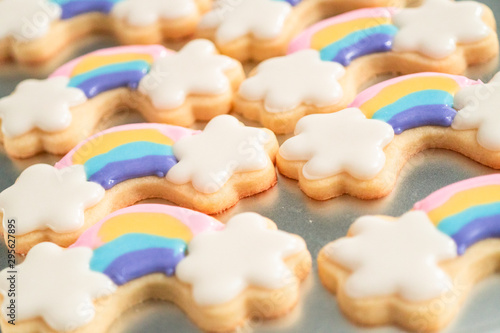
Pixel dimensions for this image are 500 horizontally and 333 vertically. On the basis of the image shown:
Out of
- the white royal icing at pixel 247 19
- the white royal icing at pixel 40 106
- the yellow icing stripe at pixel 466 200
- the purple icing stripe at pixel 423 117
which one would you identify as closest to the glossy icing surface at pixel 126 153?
the white royal icing at pixel 40 106

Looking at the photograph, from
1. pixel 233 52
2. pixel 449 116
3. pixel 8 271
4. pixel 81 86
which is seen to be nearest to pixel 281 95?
pixel 233 52

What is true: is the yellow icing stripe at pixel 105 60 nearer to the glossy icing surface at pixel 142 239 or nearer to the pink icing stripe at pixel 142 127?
the pink icing stripe at pixel 142 127

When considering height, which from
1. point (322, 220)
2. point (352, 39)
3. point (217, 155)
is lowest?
point (322, 220)

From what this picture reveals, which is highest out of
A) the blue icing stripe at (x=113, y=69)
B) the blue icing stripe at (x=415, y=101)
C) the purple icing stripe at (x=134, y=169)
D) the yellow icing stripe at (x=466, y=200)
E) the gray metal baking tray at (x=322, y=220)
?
the blue icing stripe at (x=113, y=69)

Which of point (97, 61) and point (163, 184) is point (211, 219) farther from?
point (97, 61)

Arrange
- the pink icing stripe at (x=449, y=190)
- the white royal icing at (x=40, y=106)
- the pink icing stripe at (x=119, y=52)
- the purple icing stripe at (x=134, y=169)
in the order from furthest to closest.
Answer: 1. the pink icing stripe at (x=119, y=52)
2. the white royal icing at (x=40, y=106)
3. the purple icing stripe at (x=134, y=169)
4. the pink icing stripe at (x=449, y=190)

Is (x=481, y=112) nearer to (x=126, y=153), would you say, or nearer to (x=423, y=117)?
(x=423, y=117)

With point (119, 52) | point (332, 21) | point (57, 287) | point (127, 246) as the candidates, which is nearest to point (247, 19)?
point (332, 21)

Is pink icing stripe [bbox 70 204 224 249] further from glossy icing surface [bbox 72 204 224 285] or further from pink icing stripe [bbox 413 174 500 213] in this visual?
pink icing stripe [bbox 413 174 500 213]
